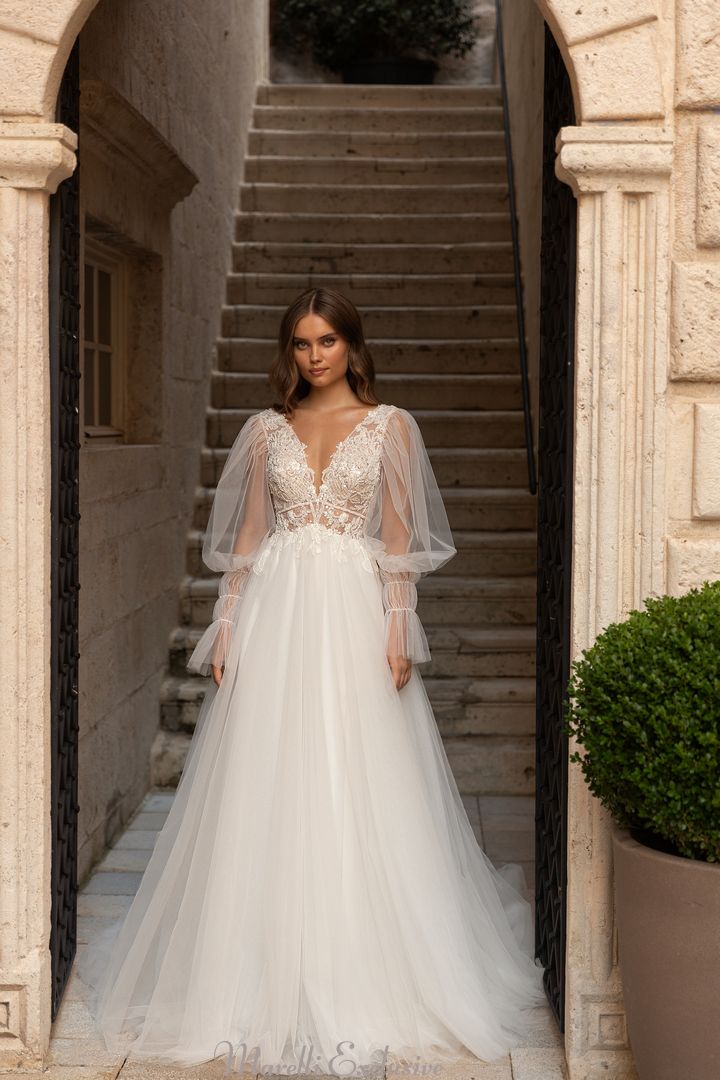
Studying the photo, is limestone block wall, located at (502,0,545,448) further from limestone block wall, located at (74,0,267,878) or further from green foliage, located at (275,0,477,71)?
green foliage, located at (275,0,477,71)

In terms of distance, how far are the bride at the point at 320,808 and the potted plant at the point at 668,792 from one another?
661 mm

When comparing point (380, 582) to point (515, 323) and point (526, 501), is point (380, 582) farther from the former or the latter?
point (515, 323)

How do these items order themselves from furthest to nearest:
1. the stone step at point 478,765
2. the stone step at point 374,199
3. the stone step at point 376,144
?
1. the stone step at point 376,144
2. the stone step at point 374,199
3. the stone step at point 478,765

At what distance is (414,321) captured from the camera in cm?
782

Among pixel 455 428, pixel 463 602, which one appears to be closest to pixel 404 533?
pixel 463 602

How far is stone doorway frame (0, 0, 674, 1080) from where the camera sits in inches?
120

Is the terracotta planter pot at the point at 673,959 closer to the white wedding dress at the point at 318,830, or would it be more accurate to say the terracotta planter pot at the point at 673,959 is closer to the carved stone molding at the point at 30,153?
the white wedding dress at the point at 318,830

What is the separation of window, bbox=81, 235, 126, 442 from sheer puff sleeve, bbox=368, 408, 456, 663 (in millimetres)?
1907

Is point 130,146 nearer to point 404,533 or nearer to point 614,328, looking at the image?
point 404,533

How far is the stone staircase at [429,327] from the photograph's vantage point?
6.04 m

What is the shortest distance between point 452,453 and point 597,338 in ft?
13.1

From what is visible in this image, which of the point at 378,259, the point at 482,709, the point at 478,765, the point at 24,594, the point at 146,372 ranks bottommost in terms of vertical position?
the point at 478,765

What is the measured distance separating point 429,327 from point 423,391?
59 centimetres

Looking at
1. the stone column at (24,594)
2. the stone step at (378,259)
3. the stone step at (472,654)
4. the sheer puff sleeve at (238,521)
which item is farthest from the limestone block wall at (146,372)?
the stone column at (24,594)
